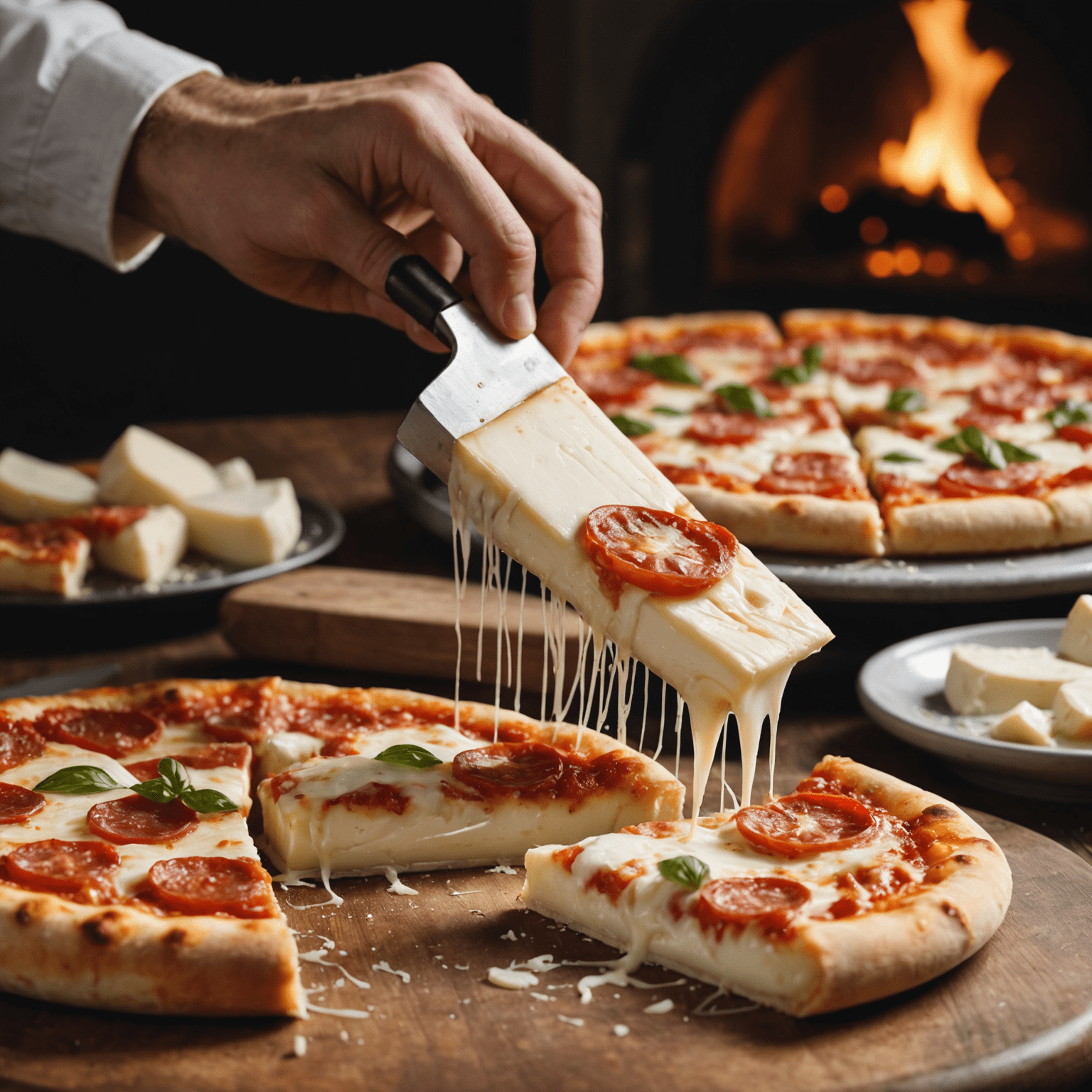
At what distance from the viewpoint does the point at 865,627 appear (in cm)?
383

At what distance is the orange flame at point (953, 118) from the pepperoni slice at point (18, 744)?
269 inches

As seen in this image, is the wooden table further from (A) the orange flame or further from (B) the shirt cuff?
(A) the orange flame

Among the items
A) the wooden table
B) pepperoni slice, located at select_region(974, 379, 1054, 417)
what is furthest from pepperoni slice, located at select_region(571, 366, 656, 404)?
pepperoni slice, located at select_region(974, 379, 1054, 417)

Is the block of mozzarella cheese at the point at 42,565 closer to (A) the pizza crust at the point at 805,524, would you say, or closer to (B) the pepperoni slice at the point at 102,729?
(B) the pepperoni slice at the point at 102,729

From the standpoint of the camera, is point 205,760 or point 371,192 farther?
point 371,192

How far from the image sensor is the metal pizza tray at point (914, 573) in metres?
3.48

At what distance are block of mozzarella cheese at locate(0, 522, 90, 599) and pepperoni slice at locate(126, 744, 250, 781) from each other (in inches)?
42.2

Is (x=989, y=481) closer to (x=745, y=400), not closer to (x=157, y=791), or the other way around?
(x=745, y=400)

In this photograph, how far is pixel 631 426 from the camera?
4.79 m

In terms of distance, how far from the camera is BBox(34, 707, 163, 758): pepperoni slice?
2.91 m


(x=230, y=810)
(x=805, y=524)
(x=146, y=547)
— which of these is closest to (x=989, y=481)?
(x=805, y=524)

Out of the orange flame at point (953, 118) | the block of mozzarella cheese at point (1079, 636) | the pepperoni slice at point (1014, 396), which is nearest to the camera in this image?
the block of mozzarella cheese at point (1079, 636)

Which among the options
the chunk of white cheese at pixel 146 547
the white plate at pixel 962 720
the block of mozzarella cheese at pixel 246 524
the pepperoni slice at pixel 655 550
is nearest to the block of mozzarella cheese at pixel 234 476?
the block of mozzarella cheese at pixel 246 524

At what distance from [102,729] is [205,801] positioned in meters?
0.48
